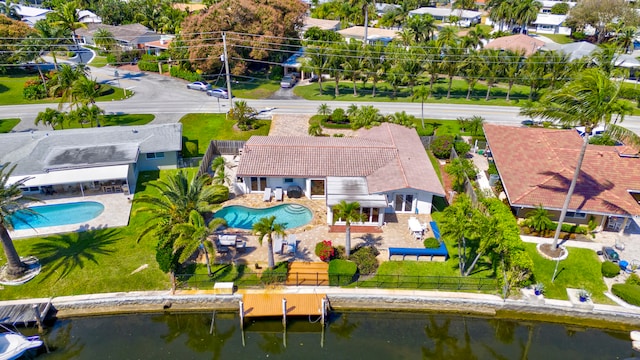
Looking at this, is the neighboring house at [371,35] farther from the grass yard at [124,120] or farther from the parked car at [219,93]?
the grass yard at [124,120]

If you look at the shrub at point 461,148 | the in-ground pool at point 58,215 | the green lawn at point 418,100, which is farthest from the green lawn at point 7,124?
the shrub at point 461,148

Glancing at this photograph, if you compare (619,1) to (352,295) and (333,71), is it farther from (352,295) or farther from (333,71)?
(352,295)

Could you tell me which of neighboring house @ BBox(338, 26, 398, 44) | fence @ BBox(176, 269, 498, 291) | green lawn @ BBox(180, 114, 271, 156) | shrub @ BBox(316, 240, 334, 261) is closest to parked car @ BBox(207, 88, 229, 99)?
green lawn @ BBox(180, 114, 271, 156)

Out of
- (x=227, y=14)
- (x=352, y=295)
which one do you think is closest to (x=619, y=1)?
(x=227, y=14)

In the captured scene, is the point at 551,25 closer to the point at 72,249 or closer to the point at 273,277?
the point at 273,277

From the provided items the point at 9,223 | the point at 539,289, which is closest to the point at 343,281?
the point at 539,289
